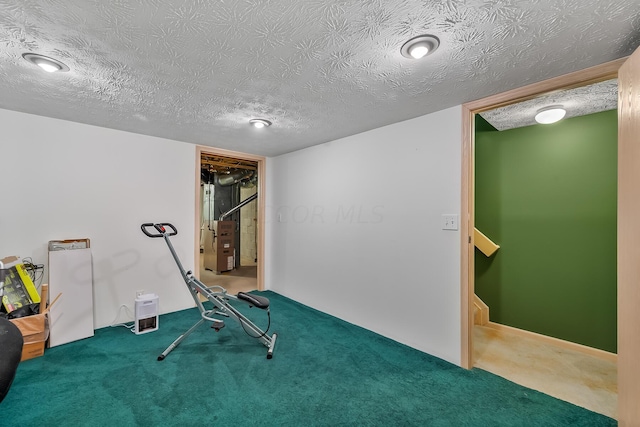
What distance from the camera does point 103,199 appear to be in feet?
9.29

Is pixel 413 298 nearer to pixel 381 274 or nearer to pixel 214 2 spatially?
pixel 381 274

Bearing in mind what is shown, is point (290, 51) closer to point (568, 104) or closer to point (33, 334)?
point (568, 104)

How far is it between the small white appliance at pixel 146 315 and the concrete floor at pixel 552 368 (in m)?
3.10

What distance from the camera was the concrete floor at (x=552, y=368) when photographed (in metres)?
1.82

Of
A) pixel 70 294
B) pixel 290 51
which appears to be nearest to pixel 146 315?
pixel 70 294

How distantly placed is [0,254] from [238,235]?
441cm

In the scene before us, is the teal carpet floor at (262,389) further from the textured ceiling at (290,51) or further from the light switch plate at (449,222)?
the textured ceiling at (290,51)

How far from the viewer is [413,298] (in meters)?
2.46

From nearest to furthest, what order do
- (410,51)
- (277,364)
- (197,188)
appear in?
1. (410,51)
2. (277,364)
3. (197,188)

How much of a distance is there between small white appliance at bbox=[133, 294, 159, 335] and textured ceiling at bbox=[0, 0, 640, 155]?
185 cm

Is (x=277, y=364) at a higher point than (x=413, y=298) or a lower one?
lower

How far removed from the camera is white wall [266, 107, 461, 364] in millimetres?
2252

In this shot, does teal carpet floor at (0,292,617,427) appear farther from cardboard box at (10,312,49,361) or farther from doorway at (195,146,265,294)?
doorway at (195,146,265,294)

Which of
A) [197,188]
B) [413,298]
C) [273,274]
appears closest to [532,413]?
[413,298]
